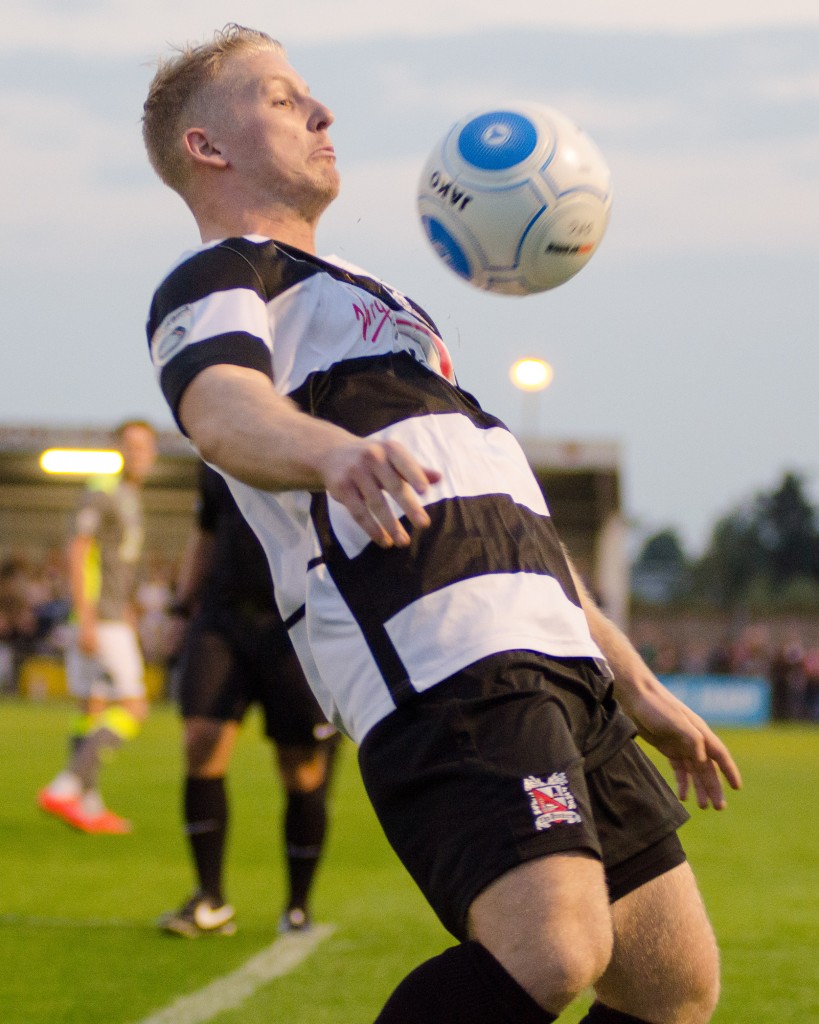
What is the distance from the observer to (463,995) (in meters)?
2.25

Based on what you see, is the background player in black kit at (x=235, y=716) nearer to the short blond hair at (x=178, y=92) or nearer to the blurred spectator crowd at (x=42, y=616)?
the short blond hair at (x=178, y=92)

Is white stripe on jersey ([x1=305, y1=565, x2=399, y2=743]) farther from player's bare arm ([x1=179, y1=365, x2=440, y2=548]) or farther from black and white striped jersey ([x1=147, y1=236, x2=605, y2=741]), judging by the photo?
player's bare arm ([x1=179, y1=365, x2=440, y2=548])

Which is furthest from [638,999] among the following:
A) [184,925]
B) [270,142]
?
[184,925]

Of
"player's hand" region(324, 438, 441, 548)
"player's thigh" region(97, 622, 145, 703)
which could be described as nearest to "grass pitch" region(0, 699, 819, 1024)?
"player's thigh" region(97, 622, 145, 703)

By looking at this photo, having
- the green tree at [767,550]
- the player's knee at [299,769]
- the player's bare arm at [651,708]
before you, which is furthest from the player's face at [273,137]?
the green tree at [767,550]

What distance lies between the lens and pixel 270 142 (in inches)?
111

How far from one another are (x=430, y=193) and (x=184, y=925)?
11.2 ft

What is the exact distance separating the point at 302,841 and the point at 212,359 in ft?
12.6

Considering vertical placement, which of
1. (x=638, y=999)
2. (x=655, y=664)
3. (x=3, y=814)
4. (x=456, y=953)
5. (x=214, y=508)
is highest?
(x=214, y=508)

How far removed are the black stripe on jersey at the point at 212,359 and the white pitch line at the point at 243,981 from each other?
264 centimetres

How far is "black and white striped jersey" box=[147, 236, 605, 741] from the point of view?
7.76 feet

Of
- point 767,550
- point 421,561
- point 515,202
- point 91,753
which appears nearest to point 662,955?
point 421,561

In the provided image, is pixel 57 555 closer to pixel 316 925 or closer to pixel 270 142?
pixel 316 925

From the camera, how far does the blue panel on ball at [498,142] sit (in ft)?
10.9
